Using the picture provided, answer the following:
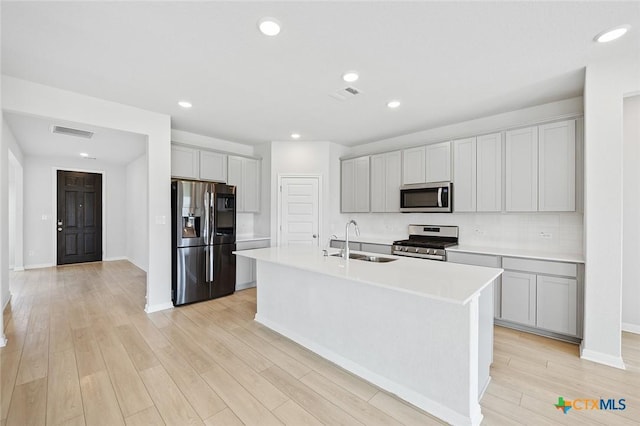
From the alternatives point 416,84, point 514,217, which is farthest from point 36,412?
point 514,217

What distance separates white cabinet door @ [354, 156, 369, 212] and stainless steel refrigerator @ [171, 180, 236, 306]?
6.92 feet

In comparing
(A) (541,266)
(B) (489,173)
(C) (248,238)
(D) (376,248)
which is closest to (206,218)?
(C) (248,238)

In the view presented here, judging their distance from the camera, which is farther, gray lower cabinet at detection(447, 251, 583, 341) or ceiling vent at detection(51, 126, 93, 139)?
ceiling vent at detection(51, 126, 93, 139)

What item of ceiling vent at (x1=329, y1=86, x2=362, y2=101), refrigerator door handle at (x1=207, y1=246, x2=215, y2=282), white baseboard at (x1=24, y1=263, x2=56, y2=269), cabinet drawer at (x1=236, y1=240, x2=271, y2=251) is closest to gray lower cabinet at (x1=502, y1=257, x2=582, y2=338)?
ceiling vent at (x1=329, y1=86, x2=362, y2=101)

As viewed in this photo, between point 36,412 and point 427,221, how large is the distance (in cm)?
454

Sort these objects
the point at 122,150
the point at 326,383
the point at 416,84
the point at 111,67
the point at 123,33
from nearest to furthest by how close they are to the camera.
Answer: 1. the point at 123,33
2. the point at 326,383
3. the point at 111,67
4. the point at 416,84
5. the point at 122,150

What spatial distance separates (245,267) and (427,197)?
3.11 meters

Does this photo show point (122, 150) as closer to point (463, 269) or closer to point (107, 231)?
point (107, 231)

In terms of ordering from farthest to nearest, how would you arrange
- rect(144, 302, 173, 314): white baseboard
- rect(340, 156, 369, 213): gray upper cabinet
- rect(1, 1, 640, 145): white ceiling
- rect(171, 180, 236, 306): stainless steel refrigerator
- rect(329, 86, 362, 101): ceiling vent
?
rect(340, 156, 369, 213): gray upper cabinet → rect(171, 180, 236, 306): stainless steel refrigerator → rect(144, 302, 173, 314): white baseboard → rect(329, 86, 362, 101): ceiling vent → rect(1, 1, 640, 145): white ceiling

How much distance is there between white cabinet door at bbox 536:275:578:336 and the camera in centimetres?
276

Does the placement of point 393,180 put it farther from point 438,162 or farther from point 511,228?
point 511,228

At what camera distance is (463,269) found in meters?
2.27

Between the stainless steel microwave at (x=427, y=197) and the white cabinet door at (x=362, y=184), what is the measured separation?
69 cm

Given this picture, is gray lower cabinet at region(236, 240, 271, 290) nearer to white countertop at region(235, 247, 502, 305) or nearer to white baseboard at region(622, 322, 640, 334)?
white countertop at region(235, 247, 502, 305)
